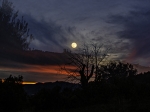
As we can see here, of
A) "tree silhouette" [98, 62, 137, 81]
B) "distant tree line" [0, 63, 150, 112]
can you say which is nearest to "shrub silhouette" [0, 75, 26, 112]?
"distant tree line" [0, 63, 150, 112]

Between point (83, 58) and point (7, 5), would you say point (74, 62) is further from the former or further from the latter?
point (7, 5)

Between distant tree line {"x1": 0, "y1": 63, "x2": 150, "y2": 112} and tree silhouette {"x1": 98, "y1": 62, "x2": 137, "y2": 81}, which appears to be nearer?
distant tree line {"x1": 0, "y1": 63, "x2": 150, "y2": 112}

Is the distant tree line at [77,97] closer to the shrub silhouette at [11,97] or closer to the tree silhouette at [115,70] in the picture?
the shrub silhouette at [11,97]

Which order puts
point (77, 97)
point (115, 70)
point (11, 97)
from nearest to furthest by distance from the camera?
point (11, 97) < point (77, 97) < point (115, 70)

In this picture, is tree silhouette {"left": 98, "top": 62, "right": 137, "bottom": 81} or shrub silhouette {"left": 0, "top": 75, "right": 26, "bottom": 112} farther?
tree silhouette {"left": 98, "top": 62, "right": 137, "bottom": 81}

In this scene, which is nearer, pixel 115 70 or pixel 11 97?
pixel 11 97

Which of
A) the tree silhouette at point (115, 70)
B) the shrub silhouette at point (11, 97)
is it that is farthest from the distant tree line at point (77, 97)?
the tree silhouette at point (115, 70)

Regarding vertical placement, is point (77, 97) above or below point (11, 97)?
below

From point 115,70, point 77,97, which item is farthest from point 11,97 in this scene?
point 115,70

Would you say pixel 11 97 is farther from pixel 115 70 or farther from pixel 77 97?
pixel 115 70

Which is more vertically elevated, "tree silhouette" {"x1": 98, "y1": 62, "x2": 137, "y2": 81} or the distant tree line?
"tree silhouette" {"x1": 98, "y1": 62, "x2": 137, "y2": 81}

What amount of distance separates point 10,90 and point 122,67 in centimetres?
4702

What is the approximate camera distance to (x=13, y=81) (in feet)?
75.5

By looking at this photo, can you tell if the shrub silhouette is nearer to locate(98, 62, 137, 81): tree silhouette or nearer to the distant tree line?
the distant tree line
